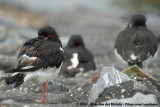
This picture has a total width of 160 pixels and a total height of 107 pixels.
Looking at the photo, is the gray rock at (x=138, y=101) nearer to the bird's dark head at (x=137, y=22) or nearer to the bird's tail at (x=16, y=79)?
the bird's tail at (x=16, y=79)

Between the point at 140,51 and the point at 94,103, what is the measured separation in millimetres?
3799

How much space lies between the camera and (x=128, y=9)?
2695 centimetres

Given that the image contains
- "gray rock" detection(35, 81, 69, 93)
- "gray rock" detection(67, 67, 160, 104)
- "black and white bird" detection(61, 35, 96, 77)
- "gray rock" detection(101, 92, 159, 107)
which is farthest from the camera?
"black and white bird" detection(61, 35, 96, 77)

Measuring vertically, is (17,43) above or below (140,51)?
above

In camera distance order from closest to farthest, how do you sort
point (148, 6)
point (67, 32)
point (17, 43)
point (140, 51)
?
1. point (140, 51)
2. point (17, 43)
3. point (67, 32)
4. point (148, 6)

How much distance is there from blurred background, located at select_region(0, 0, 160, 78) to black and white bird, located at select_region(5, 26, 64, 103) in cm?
409

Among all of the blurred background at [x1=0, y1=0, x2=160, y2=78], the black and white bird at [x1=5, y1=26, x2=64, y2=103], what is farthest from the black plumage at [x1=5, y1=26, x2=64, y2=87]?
the blurred background at [x1=0, y1=0, x2=160, y2=78]

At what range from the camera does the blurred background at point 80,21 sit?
1420 cm

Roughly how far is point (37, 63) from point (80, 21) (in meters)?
16.4

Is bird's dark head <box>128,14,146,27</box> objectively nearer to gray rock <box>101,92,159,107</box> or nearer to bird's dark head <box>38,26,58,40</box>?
bird's dark head <box>38,26,58,40</box>

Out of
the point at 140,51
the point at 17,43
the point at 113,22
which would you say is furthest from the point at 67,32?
the point at 140,51

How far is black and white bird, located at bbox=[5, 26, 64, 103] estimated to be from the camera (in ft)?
21.6

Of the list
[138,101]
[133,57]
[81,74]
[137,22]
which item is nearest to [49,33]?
[138,101]

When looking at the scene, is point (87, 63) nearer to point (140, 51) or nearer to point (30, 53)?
point (140, 51)
